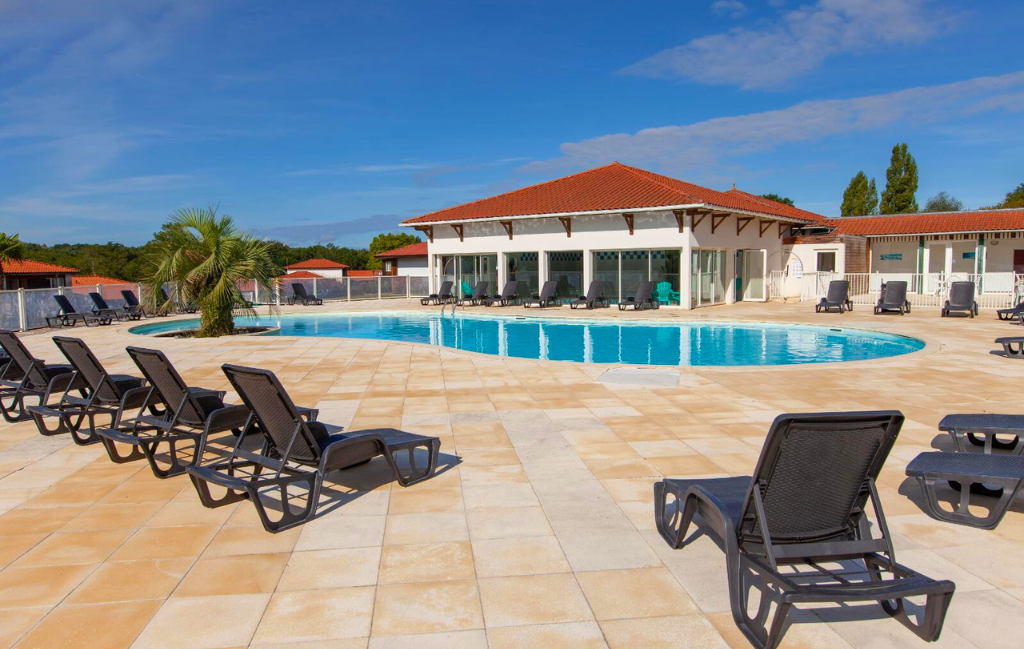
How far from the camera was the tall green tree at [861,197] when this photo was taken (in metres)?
50.8

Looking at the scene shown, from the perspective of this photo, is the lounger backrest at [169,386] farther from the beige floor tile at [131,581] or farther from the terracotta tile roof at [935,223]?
the terracotta tile roof at [935,223]

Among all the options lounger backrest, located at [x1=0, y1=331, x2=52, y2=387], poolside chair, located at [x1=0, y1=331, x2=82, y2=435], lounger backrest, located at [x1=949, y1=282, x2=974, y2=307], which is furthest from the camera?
lounger backrest, located at [x1=949, y1=282, x2=974, y2=307]

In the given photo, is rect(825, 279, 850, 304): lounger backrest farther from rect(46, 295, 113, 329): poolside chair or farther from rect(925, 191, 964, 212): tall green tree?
rect(925, 191, 964, 212): tall green tree

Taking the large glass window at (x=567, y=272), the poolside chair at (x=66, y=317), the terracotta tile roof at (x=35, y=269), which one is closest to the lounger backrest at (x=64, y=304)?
the poolside chair at (x=66, y=317)

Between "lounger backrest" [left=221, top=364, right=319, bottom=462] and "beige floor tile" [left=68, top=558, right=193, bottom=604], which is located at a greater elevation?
"lounger backrest" [left=221, top=364, right=319, bottom=462]

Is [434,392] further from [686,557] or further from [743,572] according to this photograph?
[743,572]

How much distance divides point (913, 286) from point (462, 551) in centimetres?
2410

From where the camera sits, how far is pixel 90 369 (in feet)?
17.4

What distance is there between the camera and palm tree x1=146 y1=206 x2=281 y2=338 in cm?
1371

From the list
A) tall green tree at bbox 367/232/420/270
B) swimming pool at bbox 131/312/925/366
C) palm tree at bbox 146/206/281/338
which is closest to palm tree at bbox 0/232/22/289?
swimming pool at bbox 131/312/925/366

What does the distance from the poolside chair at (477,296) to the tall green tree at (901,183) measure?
38444mm

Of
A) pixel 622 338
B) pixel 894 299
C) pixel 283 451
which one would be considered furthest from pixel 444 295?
pixel 283 451

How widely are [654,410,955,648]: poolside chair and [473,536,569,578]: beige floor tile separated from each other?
2.72ft

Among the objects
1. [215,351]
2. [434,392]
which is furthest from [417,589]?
[215,351]
